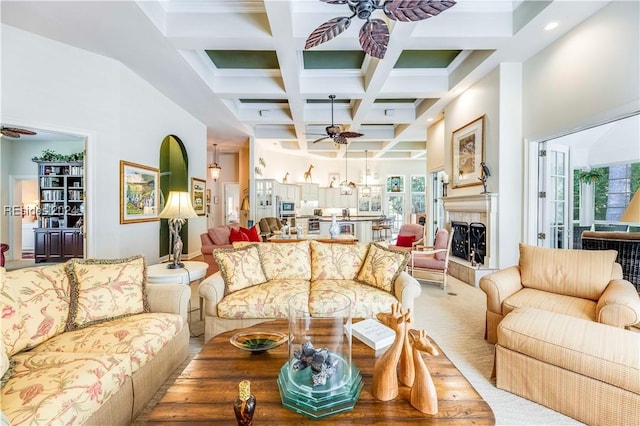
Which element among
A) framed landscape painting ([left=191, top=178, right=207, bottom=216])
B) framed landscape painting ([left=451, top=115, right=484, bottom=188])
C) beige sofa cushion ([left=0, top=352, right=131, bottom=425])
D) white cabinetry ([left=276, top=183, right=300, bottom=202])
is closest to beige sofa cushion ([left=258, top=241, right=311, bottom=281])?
beige sofa cushion ([left=0, top=352, right=131, bottom=425])

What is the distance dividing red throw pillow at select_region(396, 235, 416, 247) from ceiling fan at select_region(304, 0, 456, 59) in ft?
11.6

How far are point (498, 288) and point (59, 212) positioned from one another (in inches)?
333

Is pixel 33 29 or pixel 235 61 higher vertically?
pixel 235 61

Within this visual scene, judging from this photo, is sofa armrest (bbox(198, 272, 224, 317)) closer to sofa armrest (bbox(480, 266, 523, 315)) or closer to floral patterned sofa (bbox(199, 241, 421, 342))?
floral patterned sofa (bbox(199, 241, 421, 342))

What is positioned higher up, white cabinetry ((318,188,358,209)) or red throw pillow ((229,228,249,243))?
white cabinetry ((318,188,358,209))

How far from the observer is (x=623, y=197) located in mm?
4938

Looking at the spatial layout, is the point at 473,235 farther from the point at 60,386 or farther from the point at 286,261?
the point at 60,386

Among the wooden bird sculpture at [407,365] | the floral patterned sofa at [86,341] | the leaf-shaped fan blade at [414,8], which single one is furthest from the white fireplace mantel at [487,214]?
the floral patterned sofa at [86,341]

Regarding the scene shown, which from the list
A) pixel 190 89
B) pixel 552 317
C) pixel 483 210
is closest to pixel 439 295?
pixel 483 210

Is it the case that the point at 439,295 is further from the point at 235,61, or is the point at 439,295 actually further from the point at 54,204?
the point at 54,204

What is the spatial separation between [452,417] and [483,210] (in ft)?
13.5

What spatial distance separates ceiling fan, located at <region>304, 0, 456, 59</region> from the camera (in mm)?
1883

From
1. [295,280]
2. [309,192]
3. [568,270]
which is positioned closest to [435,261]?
[568,270]

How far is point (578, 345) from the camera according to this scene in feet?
5.72
